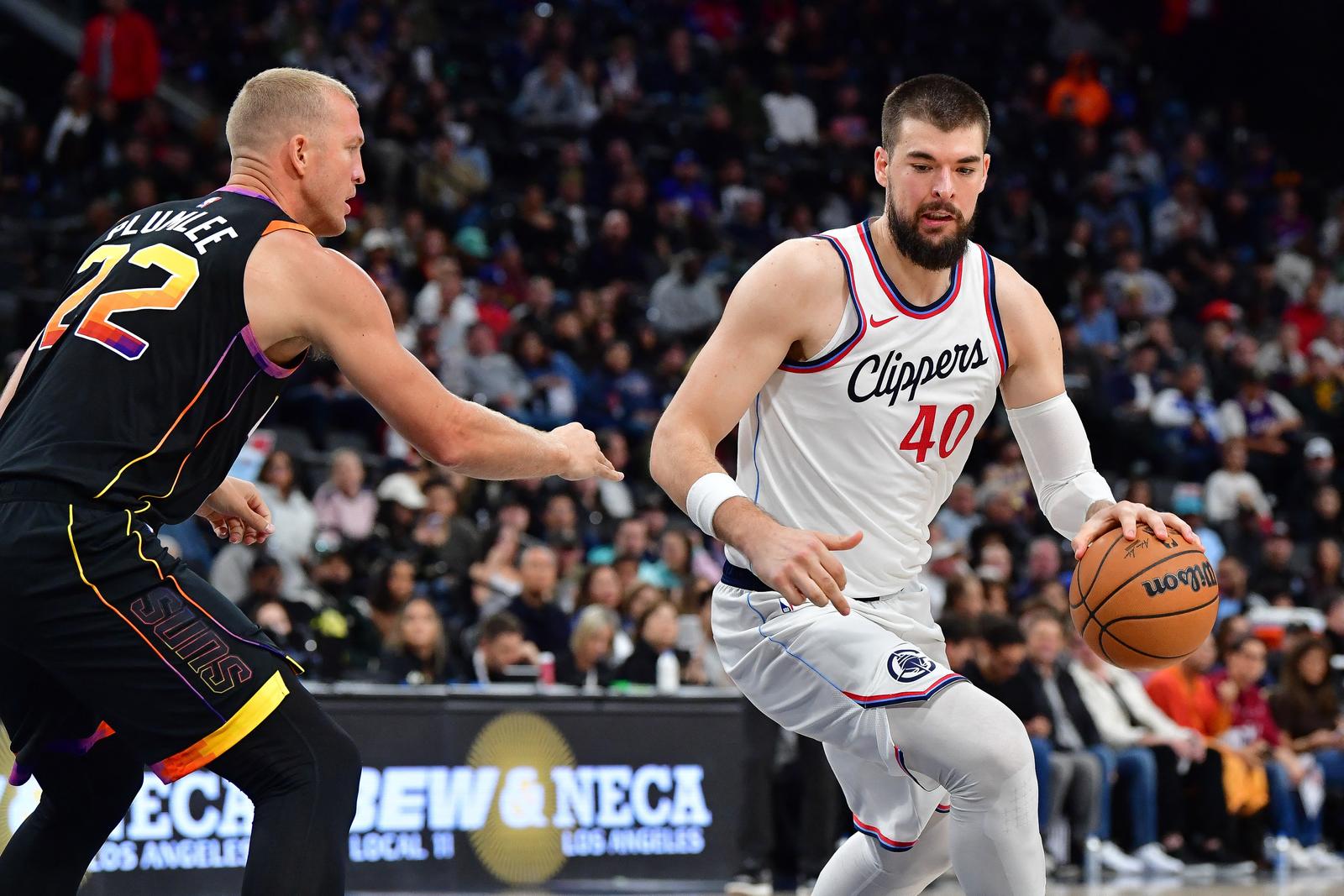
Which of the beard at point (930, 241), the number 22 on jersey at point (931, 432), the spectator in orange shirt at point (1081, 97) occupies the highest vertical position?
the spectator in orange shirt at point (1081, 97)

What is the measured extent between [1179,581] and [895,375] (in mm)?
931

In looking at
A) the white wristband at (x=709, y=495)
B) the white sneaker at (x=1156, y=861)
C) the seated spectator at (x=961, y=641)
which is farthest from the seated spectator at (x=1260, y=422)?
the white wristband at (x=709, y=495)

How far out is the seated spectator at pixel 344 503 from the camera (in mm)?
11609

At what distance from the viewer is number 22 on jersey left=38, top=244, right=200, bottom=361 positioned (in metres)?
3.57

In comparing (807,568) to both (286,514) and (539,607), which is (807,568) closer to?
(539,607)

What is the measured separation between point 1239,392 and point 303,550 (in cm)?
980

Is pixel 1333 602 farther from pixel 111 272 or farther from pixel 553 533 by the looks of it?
pixel 111 272

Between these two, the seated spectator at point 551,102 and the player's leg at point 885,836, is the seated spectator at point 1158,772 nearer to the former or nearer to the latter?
the player's leg at point 885,836

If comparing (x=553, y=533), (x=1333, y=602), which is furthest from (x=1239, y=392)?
(x=553, y=533)

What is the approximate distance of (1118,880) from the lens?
10.9 metres

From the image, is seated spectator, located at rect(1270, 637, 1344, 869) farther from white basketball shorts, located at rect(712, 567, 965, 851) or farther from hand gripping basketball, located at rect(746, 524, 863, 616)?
hand gripping basketball, located at rect(746, 524, 863, 616)

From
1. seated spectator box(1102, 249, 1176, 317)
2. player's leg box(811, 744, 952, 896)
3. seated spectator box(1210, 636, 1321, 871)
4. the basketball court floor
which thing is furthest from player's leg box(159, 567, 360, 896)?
seated spectator box(1102, 249, 1176, 317)

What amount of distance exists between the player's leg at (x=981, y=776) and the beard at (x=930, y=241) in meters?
1.18

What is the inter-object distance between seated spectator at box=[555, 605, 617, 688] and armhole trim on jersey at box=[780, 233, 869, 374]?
5.55m
